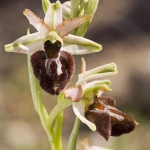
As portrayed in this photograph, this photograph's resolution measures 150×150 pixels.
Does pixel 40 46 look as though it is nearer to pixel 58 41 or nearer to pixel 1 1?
pixel 58 41

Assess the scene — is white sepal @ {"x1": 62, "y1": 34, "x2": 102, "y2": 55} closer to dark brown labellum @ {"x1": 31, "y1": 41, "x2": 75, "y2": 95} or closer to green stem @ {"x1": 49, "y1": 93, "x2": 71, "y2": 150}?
dark brown labellum @ {"x1": 31, "y1": 41, "x2": 75, "y2": 95}

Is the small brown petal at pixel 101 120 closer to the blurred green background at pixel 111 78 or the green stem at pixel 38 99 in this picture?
the green stem at pixel 38 99

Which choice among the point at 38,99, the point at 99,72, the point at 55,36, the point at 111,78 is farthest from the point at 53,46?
the point at 111,78

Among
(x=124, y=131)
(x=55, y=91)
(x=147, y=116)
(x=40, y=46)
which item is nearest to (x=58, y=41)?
(x=40, y=46)

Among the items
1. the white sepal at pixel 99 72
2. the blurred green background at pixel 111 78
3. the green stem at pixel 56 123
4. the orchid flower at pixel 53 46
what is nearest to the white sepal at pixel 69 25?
the orchid flower at pixel 53 46

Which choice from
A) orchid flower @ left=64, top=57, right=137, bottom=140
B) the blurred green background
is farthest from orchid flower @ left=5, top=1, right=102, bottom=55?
A: the blurred green background

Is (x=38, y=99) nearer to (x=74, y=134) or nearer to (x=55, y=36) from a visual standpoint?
(x=74, y=134)

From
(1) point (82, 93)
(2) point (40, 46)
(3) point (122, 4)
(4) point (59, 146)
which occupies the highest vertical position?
(3) point (122, 4)
